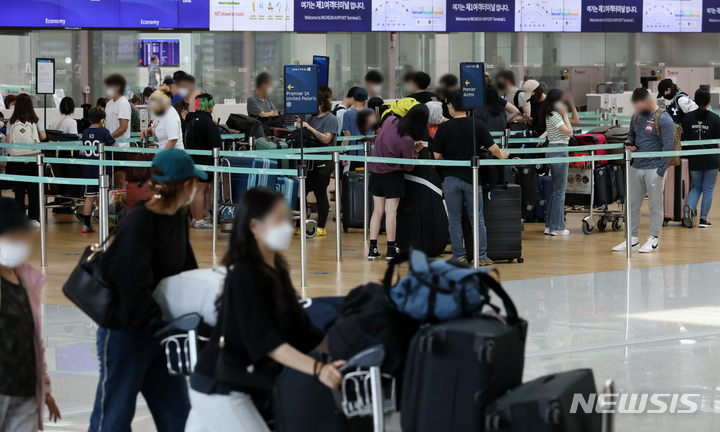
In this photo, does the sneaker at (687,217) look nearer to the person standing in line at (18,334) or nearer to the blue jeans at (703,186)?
the blue jeans at (703,186)

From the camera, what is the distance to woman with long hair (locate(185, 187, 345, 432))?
2.82m

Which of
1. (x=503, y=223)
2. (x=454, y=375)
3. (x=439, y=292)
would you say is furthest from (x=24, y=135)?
(x=454, y=375)

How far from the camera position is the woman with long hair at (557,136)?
10.1 metres

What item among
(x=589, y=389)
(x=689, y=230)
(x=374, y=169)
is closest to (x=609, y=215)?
(x=689, y=230)

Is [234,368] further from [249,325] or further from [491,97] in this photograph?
[491,97]

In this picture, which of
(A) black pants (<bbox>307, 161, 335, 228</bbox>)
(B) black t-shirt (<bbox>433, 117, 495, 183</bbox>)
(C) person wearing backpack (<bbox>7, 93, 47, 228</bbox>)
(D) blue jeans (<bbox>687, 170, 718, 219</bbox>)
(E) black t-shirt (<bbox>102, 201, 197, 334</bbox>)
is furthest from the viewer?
(C) person wearing backpack (<bbox>7, 93, 47, 228</bbox>)

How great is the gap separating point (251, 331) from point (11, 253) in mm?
862

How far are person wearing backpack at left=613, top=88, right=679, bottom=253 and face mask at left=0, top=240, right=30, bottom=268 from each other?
22.8 feet

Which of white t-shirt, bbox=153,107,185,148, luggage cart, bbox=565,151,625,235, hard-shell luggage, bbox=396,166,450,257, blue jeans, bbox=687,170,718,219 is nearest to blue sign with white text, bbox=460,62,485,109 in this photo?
hard-shell luggage, bbox=396,166,450,257

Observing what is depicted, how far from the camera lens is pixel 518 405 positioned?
271 cm

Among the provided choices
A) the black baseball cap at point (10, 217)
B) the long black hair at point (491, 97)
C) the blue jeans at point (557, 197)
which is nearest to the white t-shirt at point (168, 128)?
the long black hair at point (491, 97)

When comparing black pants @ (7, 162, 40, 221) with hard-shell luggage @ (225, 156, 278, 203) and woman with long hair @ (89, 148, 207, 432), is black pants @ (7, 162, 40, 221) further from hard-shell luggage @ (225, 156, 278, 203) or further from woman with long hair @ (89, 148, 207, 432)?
woman with long hair @ (89, 148, 207, 432)

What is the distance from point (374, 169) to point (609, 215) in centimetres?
366

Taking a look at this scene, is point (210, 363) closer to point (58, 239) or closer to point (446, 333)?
point (446, 333)
